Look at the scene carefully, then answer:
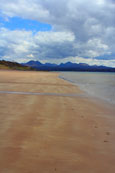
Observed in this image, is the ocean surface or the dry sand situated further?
the ocean surface

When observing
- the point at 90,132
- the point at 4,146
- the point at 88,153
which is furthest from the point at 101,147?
the point at 4,146

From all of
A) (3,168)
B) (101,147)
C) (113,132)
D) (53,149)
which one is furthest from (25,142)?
(113,132)

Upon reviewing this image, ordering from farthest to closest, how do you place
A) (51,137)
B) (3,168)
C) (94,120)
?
(94,120), (51,137), (3,168)

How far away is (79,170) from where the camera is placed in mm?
2539

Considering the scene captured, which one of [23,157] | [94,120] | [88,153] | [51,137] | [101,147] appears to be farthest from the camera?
[94,120]

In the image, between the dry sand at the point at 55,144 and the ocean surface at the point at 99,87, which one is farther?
the ocean surface at the point at 99,87

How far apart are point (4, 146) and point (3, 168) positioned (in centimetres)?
73

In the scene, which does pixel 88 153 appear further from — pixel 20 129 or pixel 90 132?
pixel 20 129

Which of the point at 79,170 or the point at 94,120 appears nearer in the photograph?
the point at 79,170

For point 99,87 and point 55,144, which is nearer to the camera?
point 55,144

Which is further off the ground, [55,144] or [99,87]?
[99,87]

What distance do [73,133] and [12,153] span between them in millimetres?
1720

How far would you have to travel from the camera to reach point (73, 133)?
4.00 metres

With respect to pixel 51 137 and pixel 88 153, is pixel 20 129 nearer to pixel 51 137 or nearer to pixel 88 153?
pixel 51 137
